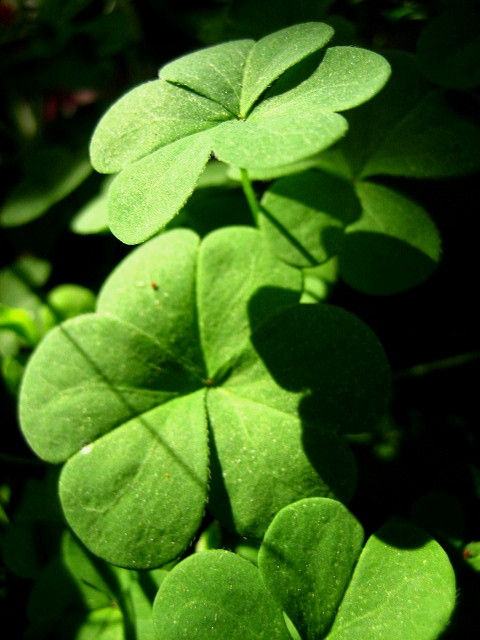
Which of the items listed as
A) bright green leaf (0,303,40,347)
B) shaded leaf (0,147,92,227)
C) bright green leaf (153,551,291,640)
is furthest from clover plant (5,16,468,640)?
shaded leaf (0,147,92,227)

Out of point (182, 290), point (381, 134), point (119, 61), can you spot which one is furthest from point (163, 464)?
point (119, 61)

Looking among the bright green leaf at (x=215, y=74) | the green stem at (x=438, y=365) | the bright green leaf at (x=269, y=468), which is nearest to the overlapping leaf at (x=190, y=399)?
the bright green leaf at (x=269, y=468)

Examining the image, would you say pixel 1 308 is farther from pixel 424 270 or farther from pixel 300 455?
pixel 424 270

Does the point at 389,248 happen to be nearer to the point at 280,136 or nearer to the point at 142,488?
the point at 280,136

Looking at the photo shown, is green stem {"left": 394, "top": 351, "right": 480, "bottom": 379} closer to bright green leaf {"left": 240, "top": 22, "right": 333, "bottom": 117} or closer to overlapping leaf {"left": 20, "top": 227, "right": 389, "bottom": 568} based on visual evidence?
overlapping leaf {"left": 20, "top": 227, "right": 389, "bottom": 568}

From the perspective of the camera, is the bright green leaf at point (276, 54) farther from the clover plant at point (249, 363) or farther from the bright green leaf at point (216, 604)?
the bright green leaf at point (216, 604)

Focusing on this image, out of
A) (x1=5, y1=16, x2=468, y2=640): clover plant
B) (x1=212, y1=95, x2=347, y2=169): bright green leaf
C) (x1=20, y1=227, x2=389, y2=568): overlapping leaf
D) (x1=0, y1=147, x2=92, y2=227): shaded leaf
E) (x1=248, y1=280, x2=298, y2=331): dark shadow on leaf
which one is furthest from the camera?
(x1=0, y1=147, x2=92, y2=227): shaded leaf

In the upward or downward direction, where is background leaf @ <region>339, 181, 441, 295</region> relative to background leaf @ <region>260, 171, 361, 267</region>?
downward

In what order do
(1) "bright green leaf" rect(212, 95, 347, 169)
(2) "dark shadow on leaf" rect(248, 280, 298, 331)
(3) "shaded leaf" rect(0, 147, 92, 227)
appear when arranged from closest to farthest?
(1) "bright green leaf" rect(212, 95, 347, 169) → (2) "dark shadow on leaf" rect(248, 280, 298, 331) → (3) "shaded leaf" rect(0, 147, 92, 227)
